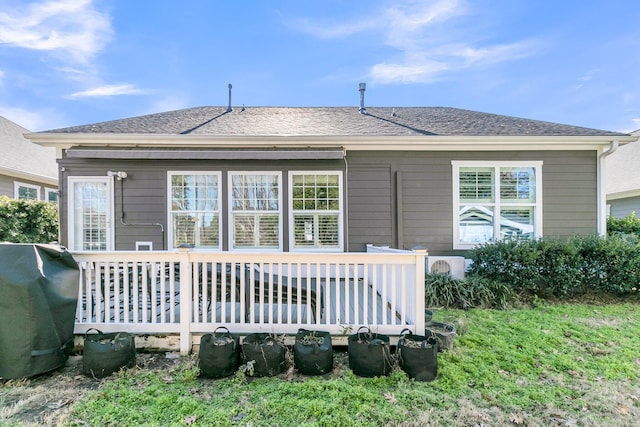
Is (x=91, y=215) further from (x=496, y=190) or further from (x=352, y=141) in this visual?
(x=496, y=190)

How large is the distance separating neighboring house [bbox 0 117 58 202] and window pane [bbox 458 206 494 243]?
1210 cm

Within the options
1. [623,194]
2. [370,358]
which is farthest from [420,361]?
[623,194]

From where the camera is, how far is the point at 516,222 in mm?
6121

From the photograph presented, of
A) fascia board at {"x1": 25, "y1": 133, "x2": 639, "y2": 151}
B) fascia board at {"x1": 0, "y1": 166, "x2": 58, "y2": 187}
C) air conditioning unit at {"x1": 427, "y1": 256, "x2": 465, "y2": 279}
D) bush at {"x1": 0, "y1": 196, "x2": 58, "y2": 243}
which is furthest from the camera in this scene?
fascia board at {"x1": 0, "y1": 166, "x2": 58, "y2": 187}

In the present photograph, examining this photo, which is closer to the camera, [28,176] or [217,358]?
[217,358]

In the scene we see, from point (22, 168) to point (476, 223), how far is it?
14.0m

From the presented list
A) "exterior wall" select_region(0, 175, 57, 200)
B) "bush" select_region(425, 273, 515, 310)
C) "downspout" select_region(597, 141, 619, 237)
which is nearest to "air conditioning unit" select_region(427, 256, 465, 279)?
"bush" select_region(425, 273, 515, 310)

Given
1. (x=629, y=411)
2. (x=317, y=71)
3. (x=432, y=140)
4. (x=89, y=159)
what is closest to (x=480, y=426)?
(x=629, y=411)

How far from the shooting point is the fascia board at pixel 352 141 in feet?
18.7

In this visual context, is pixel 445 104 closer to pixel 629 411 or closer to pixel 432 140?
pixel 432 140

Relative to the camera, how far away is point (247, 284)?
337 cm

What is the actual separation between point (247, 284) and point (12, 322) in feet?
6.47

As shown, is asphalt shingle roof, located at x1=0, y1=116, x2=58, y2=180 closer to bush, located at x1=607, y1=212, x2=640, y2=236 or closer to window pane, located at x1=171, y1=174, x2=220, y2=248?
window pane, located at x1=171, y1=174, x2=220, y2=248

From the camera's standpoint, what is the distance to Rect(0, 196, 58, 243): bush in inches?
315
